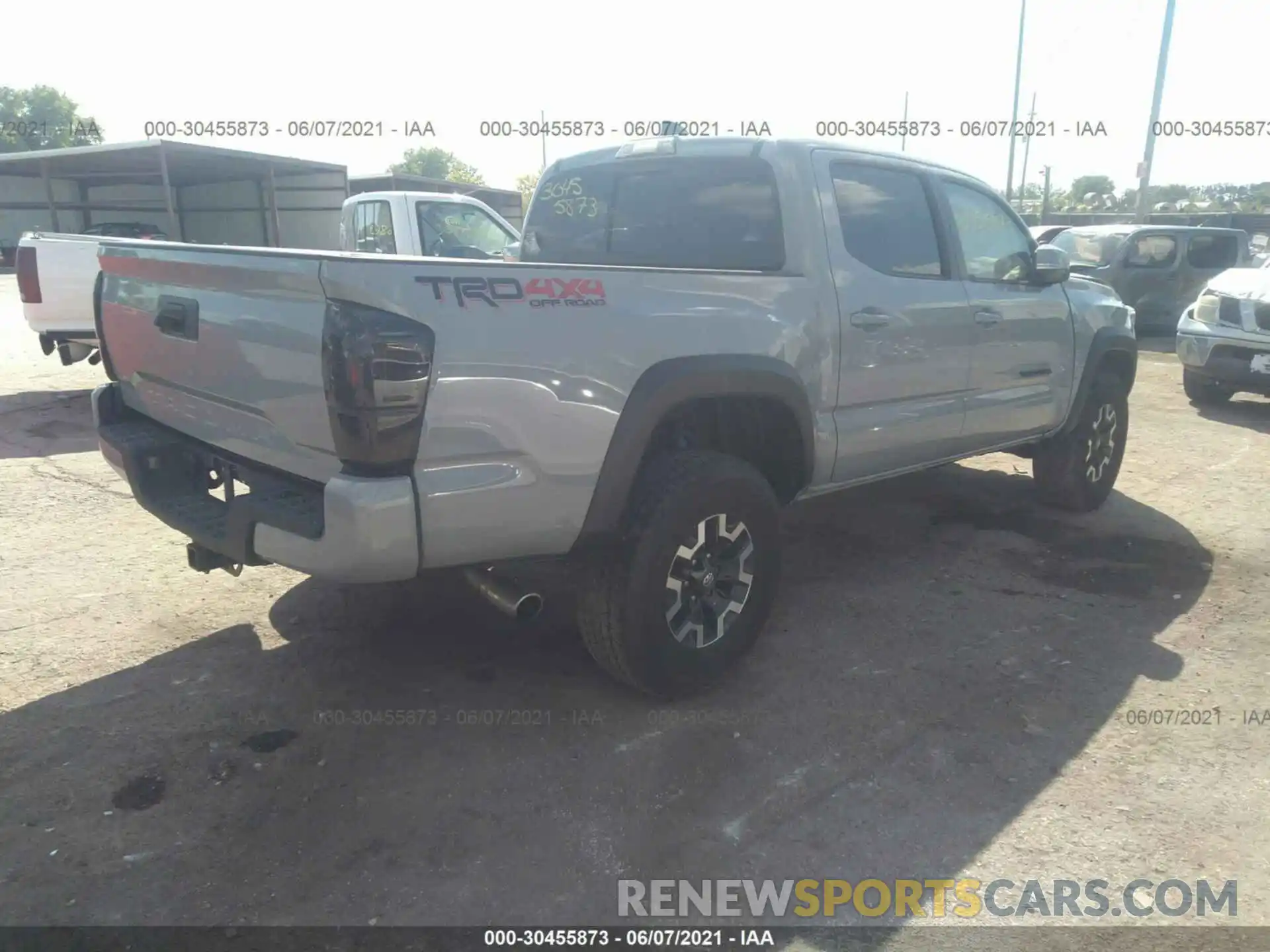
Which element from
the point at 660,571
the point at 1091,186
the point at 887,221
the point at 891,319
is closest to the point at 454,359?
the point at 660,571

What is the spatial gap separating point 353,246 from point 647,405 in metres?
8.39

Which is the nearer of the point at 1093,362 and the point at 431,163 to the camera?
the point at 1093,362

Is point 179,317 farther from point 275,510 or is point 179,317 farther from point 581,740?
point 581,740

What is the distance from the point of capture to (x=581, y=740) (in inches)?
125

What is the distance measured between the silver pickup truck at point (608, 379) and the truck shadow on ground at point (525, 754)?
42 centimetres

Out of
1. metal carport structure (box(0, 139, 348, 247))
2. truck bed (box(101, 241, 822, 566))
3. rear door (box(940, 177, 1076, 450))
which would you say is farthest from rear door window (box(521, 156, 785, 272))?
metal carport structure (box(0, 139, 348, 247))

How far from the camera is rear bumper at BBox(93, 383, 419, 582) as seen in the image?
8.29 ft

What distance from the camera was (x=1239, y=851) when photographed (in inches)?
104

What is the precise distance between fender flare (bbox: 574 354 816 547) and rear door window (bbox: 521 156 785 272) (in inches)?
24.9

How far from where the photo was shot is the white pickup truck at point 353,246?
7.90 m

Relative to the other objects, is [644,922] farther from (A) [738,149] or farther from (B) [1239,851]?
(A) [738,149]

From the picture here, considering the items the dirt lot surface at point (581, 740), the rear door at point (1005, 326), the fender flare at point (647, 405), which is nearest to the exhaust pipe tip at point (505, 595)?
the fender flare at point (647, 405)
